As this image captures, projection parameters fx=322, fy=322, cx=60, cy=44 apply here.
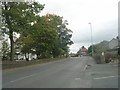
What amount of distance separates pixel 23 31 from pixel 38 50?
27663 millimetres

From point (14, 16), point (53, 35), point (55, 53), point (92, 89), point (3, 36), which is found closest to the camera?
point (92, 89)

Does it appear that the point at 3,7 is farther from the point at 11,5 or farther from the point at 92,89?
the point at 92,89

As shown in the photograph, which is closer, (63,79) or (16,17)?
(63,79)

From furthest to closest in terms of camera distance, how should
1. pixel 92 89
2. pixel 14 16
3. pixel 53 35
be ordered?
pixel 53 35, pixel 14 16, pixel 92 89

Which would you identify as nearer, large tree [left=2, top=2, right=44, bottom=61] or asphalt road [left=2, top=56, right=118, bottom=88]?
asphalt road [left=2, top=56, right=118, bottom=88]

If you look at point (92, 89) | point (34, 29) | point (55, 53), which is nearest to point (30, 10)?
point (34, 29)

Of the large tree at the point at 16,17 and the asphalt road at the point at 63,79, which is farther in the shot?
the large tree at the point at 16,17

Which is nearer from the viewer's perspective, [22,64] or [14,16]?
[14,16]

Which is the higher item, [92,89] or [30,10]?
[30,10]

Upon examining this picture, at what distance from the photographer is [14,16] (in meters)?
45.0

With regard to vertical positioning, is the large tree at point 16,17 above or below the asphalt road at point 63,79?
above

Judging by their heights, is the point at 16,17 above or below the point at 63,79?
above

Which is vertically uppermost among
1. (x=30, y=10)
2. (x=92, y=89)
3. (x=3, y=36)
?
(x=30, y=10)

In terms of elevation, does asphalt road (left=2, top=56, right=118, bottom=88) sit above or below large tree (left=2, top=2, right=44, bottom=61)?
below
